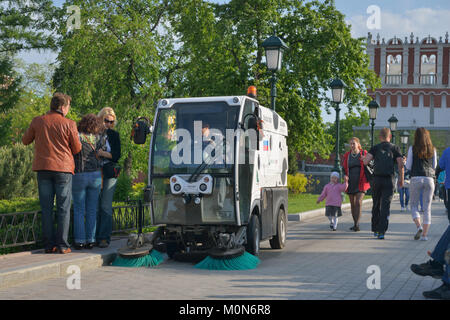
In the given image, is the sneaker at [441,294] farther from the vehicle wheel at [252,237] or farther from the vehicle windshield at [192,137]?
A: the vehicle windshield at [192,137]

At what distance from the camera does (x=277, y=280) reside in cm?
782

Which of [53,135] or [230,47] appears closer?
[53,135]

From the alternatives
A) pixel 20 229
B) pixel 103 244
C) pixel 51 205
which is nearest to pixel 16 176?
pixel 103 244

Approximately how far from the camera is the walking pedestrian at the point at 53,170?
9258mm

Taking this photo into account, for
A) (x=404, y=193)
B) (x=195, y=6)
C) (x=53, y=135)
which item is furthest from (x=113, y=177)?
(x=195, y=6)

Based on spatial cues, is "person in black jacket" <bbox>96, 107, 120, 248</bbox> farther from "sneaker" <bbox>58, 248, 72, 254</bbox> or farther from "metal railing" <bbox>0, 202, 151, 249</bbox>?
"sneaker" <bbox>58, 248, 72, 254</bbox>

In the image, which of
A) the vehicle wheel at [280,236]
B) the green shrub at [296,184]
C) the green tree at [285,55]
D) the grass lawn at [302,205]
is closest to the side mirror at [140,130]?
the vehicle wheel at [280,236]

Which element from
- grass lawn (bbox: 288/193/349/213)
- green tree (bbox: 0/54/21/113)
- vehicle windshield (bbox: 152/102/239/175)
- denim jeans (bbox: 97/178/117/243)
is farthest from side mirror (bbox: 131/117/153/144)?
green tree (bbox: 0/54/21/113)

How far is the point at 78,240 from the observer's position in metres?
9.76

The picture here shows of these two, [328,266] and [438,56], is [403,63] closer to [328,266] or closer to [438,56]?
[438,56]

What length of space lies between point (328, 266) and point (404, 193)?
15934mm

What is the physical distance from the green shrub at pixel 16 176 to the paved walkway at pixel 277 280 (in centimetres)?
781

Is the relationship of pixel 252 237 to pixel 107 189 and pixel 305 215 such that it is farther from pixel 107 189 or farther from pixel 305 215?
pixel 305 215

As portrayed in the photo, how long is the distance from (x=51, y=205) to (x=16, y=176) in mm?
7942
